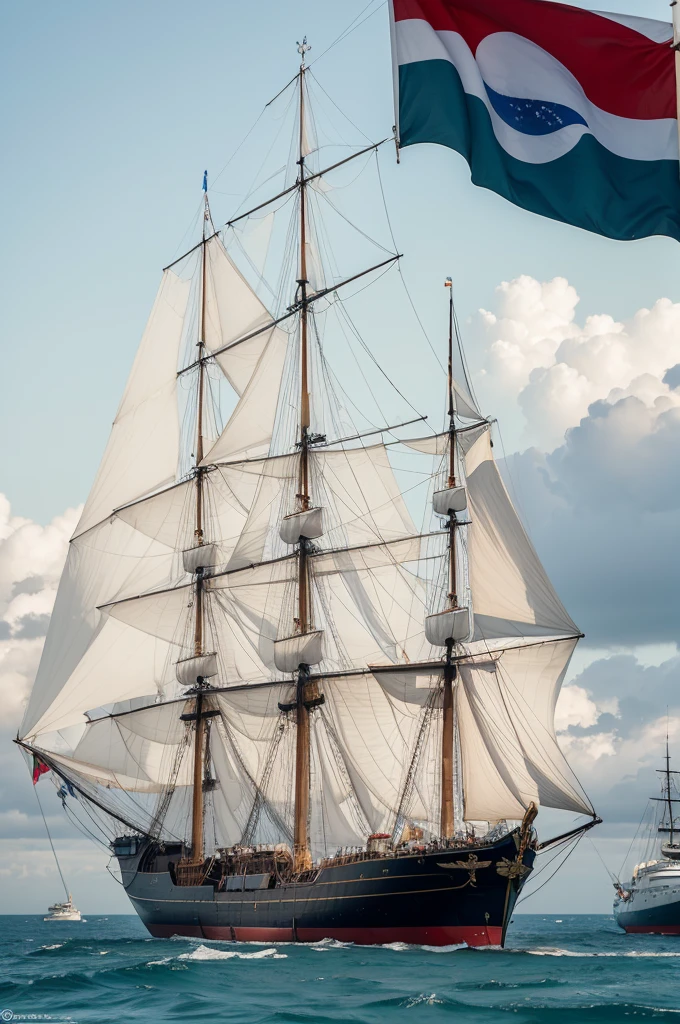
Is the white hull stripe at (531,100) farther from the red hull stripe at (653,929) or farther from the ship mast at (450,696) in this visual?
the red hull stripe at (653,929)

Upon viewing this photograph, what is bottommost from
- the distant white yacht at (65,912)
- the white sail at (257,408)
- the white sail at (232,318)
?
the distant white yacht at (65,912)

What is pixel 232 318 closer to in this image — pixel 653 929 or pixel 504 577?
pixel 504 577

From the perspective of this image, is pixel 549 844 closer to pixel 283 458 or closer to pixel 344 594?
pixel 344 594

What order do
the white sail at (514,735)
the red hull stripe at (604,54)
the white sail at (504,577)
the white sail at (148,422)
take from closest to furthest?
the red hull stripe at (604,54)
the white sail at (514,735)
the white sail at (504,577)
the white sail at (148,422)

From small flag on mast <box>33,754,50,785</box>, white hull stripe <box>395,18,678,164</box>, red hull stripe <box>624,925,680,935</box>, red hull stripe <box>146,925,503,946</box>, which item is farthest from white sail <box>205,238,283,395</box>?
white hull stripe <box>395,18,678,164</box>

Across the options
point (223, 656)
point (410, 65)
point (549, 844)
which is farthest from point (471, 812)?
point (410, 65)

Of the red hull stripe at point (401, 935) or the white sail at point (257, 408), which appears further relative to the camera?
the white sail at point (257, 408)

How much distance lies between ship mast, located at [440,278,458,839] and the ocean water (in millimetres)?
7411

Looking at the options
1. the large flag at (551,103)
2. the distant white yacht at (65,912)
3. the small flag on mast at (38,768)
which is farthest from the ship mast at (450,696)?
the distant white yacht at (65,912)

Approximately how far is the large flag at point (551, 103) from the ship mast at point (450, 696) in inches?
1791

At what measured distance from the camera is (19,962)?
54.8 m

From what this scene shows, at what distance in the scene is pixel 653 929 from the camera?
9125cm

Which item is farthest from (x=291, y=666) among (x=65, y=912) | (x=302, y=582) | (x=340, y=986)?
(x=65, y=912)

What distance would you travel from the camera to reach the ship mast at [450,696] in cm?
5728
